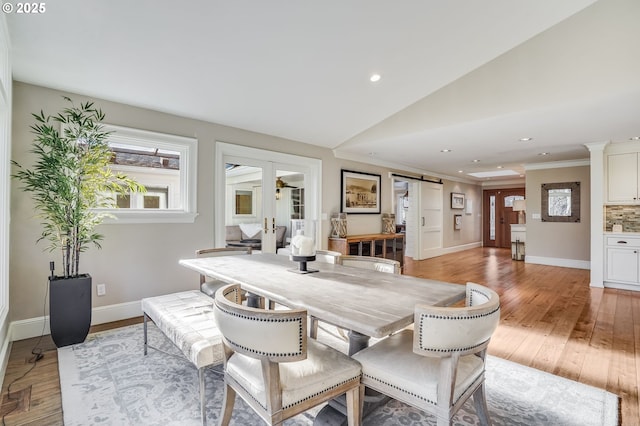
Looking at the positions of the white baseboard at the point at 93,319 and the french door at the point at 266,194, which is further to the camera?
the french door at the point at 266,194

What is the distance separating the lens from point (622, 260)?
16.0 ft

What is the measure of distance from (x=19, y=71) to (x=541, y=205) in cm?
891

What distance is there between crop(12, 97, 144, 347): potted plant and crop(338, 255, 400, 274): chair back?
2.27 meters

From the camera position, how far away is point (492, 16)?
9.40 ft

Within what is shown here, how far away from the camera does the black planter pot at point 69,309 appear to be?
8.55ft

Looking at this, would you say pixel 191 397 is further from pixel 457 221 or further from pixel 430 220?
pixel 457 221

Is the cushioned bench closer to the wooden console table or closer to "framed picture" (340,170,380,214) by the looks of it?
the wooden console table

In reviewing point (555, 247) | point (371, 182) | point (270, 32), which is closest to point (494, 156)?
point (371, 182)

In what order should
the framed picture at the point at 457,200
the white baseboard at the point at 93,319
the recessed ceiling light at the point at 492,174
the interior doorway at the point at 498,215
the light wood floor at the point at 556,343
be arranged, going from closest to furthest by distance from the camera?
1. the light wood floor at the point at 556,343
2. the white baseboard at the point at 93,319
3. the recessed ceiling light at the point at 492,174
4. the framed picture at the point at 457,200
5. the interior doorway at the point at 498,215

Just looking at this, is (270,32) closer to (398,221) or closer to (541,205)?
(541,205)

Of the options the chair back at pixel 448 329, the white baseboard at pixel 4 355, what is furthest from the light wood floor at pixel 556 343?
the chair back at pixel 448 329

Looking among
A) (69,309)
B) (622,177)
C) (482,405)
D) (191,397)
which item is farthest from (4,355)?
(622,177)

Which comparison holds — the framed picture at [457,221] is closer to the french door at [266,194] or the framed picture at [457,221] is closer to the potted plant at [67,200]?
the french door at [266,194]

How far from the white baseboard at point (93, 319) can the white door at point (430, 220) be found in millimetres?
6285
